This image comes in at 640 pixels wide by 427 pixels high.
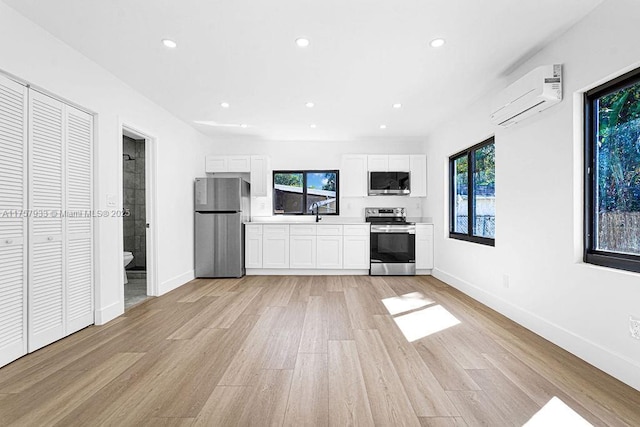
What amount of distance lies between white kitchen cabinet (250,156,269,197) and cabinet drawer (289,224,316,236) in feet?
2.58

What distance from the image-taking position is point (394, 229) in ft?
16.9

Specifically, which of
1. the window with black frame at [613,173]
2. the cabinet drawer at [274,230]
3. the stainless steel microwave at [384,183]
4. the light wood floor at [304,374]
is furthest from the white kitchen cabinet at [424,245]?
the window with black frame at [613,173]

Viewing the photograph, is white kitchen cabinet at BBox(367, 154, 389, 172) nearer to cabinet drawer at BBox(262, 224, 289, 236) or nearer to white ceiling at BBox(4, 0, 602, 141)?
white ceiling at BBox(4, 0, 602, 141)

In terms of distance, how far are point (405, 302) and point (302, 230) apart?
2.18 metres

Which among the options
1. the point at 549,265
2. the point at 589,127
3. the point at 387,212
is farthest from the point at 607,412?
the point at 387,212

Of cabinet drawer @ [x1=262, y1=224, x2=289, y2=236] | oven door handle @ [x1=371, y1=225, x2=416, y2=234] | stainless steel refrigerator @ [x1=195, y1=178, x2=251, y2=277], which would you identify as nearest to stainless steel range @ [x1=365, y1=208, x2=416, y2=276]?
oven door handle @ [x1=371, y1=225, x2=416, y2=234]

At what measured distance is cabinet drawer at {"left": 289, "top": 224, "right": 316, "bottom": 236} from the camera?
5.19m

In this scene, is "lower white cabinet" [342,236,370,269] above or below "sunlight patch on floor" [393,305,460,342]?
above

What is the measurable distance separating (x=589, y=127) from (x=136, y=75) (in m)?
3.86

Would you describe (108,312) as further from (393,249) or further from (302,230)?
(393,249)

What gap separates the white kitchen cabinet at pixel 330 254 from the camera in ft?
17.0

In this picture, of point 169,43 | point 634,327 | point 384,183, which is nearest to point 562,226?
point 634,327

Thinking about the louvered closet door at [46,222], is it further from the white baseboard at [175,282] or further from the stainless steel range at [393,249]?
the stainless steel range at [393,249]

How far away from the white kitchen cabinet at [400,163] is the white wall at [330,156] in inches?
11.4
